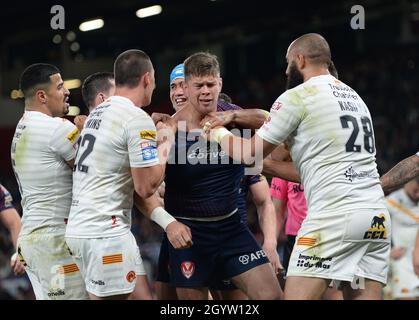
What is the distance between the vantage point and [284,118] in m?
6.18

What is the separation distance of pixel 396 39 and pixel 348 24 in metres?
1.50

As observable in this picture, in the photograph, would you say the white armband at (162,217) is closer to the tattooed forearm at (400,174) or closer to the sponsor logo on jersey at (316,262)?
the sponsor logo on jersey at (316,262)

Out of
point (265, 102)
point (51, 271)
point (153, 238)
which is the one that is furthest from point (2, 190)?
point (265, 102)

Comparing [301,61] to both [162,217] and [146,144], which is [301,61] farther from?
[162,217]

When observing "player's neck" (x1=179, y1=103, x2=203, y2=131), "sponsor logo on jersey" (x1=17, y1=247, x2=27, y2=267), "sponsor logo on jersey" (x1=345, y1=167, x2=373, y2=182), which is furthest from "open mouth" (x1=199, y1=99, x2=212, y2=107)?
"sponsor logo on jersey" (x1=17, y1=247, x2=27, y2=267)

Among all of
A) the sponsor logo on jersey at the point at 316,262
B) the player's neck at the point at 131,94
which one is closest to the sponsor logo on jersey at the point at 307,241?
the sponsor logo on jersey at the point at 316,262

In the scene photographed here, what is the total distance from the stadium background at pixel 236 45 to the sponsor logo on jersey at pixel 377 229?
41.3 feet

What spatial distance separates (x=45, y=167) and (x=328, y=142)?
2.32 metres

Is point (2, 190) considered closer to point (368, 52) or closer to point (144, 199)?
point (144, 199)

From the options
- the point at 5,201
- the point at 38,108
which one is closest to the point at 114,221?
the point at 38,108

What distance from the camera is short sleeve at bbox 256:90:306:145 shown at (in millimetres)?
6180

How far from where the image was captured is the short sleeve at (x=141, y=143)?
245 inches

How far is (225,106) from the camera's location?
7.42m

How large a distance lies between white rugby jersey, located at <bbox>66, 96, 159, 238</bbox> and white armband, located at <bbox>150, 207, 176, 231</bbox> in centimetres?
27
